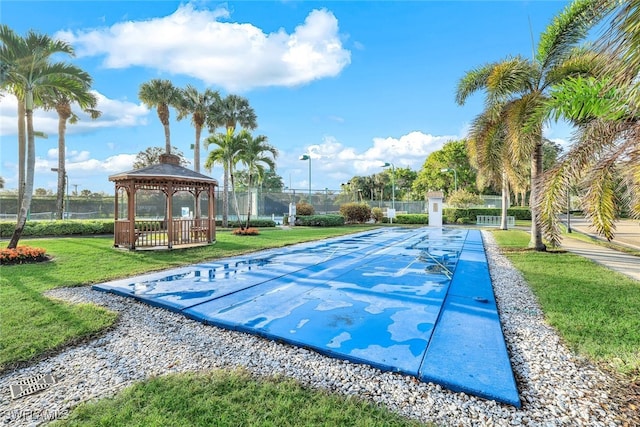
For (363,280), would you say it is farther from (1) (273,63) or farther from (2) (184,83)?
(2) (184,83)

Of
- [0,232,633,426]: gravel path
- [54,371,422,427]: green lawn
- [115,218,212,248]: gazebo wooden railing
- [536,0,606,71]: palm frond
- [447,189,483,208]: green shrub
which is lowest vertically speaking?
[0,232,633,426]: gravel path

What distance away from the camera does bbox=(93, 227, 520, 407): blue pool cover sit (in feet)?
10.9

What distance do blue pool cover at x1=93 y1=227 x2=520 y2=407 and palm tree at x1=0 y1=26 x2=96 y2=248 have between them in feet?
17.5

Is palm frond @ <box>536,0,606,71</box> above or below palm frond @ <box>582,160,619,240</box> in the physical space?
above

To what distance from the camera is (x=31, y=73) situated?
9047mm

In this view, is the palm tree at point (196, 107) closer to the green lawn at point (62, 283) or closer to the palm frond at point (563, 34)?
the green lawn at point (62, 283)

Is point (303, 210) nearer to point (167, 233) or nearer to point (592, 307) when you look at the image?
point (167, 233)

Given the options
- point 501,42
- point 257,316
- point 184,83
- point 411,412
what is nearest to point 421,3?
point 501,42

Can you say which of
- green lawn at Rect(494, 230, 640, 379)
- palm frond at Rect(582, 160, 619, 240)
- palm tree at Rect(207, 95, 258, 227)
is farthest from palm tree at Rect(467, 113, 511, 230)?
palm tree at Rect(207, 95, 258, 227)

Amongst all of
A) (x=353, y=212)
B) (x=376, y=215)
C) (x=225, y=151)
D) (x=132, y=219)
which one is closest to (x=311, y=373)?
(x=132, y=219)

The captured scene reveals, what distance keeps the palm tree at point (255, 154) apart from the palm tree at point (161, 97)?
6972mm

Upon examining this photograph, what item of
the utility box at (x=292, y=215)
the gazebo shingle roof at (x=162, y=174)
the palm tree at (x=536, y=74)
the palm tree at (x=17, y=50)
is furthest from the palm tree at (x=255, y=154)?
the palm tree at (x=536, y=74)

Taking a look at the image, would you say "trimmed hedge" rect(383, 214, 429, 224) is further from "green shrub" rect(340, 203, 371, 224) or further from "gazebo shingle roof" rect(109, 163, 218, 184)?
"gazebo shingle roof" rect(109, 163, 218, 184)

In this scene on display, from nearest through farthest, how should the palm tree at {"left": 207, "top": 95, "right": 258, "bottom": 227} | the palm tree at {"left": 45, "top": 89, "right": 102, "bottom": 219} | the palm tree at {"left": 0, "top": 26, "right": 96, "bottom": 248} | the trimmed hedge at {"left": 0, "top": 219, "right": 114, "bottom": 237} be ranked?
the palm tree at {"left": 0, "top": 26, "right": 96, "bottom": 248}, the trimmed hedge at {"left": 0, "top": 219, "right": 114, "bottom": 237}, the palm tree at {"left": 45, "top": 89, "right": 102, "bottom": 219}, the palm tree at {"left": 207, "top": 95, "right": 258, "bottom": 227}
